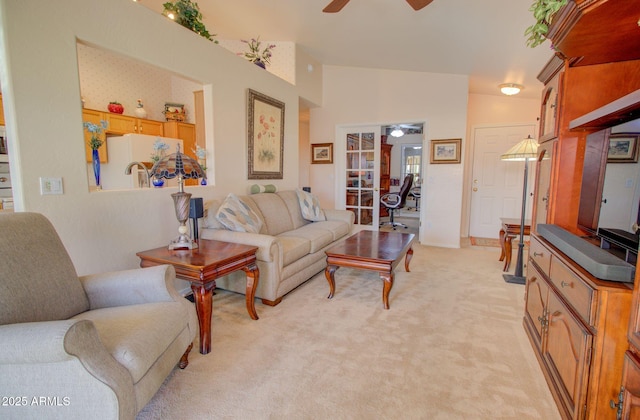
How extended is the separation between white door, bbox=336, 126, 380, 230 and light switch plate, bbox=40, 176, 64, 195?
165 inches

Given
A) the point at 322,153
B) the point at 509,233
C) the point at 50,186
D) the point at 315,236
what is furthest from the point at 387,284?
the point at 322,153

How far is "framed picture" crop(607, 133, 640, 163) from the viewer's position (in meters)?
1.39

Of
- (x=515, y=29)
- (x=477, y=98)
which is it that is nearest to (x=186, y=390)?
(x=515, y=29)

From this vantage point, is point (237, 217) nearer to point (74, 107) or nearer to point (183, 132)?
point (74, 107)

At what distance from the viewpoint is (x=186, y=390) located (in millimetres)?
1570

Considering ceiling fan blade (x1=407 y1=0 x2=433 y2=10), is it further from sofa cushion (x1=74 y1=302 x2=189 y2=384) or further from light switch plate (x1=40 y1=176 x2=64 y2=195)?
light switch plate (x1=40 y1=176 x2=64 y2=195)

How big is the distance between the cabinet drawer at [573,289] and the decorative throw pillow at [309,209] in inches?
109

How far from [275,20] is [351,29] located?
0.94 meters

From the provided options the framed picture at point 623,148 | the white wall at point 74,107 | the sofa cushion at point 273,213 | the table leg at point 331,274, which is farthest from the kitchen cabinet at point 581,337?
the white wall at point 74,107

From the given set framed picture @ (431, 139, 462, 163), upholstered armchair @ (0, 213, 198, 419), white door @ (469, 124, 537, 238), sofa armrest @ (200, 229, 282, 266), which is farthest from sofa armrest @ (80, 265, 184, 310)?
white door @ (469, 124, 537, 238)

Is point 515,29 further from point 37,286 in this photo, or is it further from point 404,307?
point 37,286

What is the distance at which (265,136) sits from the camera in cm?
395

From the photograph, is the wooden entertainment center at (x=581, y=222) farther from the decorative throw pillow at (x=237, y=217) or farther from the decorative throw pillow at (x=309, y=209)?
the decorative throw pillow at (x=309, y=209)

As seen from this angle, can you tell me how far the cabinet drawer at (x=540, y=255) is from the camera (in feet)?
5.72
